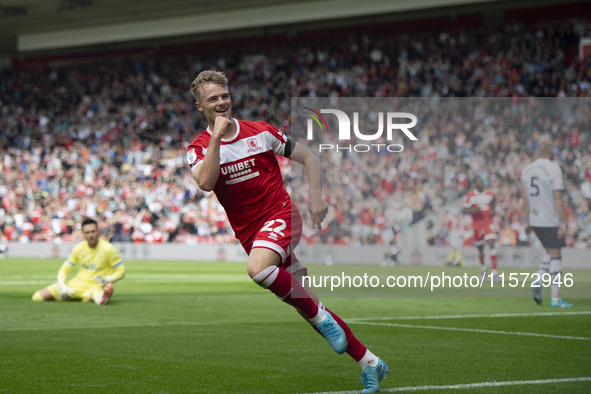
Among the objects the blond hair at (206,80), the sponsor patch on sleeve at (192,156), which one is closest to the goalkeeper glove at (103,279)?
the sponsor patch on sleeve at (192,156)

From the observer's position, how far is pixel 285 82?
3806cm

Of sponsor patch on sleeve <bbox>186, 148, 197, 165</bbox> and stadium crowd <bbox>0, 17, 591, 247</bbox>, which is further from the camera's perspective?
stadium crowd <bbox>0, 17, 591, 247</bbox>

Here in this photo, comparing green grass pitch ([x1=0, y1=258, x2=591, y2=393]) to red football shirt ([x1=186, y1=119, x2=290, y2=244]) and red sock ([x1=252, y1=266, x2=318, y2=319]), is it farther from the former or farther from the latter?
red football shirt ([x1=186, y1=119, x2=290, y2=244])

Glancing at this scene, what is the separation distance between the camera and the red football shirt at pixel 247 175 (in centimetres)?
600

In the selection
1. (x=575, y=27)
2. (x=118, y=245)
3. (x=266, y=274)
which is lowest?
(x=118, y=245)

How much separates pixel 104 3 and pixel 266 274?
116ft

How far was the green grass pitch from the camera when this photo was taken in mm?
6477

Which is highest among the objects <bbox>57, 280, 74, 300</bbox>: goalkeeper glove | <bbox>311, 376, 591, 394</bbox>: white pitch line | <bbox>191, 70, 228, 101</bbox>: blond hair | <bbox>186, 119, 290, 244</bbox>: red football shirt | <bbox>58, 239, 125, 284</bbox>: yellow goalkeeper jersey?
<bbox>191, 70, 228, 101</bbox>: blond hair

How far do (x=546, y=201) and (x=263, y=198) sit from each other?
7.73 meters

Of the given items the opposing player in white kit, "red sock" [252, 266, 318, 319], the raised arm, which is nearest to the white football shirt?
the opposing player in white kit

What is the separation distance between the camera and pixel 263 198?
6.11 metres

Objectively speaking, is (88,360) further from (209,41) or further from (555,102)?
(209,41)

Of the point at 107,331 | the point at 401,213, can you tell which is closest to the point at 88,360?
the point at 107,331

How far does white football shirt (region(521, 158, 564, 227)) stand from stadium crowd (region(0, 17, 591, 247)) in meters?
6.08
